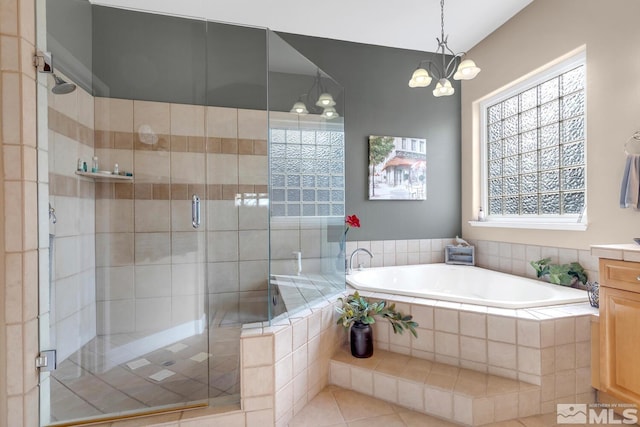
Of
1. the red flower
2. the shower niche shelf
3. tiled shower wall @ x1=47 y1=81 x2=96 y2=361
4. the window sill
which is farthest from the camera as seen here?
the red flower

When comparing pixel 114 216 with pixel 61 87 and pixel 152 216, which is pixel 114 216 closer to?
pixel 152 216

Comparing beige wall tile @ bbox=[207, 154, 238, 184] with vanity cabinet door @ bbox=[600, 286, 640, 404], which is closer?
vanity cabinet door @ bbox=[600, 286, 640, 404]

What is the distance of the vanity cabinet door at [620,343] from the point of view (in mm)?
1385

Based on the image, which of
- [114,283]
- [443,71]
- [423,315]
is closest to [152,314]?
[114,283]

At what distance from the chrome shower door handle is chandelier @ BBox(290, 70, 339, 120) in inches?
42.4

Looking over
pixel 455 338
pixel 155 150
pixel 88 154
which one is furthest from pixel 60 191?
pixel 455 338

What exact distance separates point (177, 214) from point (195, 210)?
14 centimetres

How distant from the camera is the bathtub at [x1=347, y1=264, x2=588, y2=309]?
2.01m

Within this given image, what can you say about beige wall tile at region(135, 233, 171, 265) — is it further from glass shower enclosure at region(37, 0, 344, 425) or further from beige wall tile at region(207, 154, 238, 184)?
beige wall tile at region(207, 154, 238, 184)

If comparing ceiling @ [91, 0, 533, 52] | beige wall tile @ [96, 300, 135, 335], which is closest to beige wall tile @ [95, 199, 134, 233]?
beige wall tile @ [96, 300, 135, 335]

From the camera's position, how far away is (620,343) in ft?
4.75

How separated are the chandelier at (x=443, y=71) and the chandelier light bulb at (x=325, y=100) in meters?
0.68

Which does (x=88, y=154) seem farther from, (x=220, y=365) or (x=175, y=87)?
(x=220, y=365)

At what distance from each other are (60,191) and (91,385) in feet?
3.66
